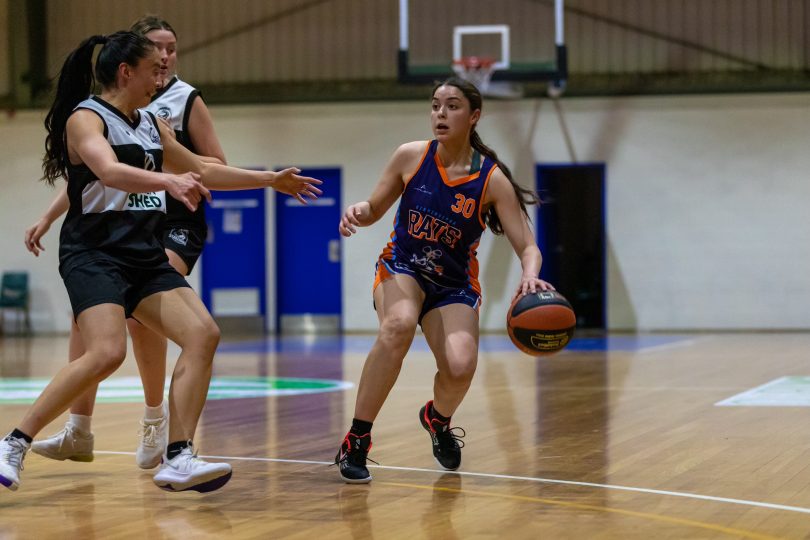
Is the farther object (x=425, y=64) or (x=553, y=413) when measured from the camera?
(x=425, y=64)

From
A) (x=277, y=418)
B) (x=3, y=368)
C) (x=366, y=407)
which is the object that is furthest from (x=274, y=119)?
(x=366, y=407)

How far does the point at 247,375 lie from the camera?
10586 millimetres

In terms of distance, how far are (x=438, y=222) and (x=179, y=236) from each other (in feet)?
3.86

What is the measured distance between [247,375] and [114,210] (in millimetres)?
6244

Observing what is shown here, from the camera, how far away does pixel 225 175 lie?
4.81 meters

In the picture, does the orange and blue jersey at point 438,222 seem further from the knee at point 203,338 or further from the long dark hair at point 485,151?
the knee at point 203,338

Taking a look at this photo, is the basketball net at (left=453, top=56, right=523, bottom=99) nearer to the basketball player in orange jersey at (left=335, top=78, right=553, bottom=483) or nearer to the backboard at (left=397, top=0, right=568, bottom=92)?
the backboard at (left=397, top=0, right=568, bottom=92)

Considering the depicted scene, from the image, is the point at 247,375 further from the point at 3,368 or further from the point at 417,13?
the point at 417,13

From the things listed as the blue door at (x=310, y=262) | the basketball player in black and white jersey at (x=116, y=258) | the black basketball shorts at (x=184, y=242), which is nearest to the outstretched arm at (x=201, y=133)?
the black basketball shorts at (x=184, y=242)

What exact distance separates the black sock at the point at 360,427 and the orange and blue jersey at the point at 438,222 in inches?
25.7

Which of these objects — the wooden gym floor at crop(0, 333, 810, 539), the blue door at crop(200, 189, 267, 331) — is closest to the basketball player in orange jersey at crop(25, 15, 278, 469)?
the wooden gym floor at crop(0, 333, 810, 539)

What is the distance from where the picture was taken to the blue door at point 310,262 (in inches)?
715

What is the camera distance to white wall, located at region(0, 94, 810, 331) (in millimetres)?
17062

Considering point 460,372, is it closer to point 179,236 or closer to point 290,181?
point 290,181
